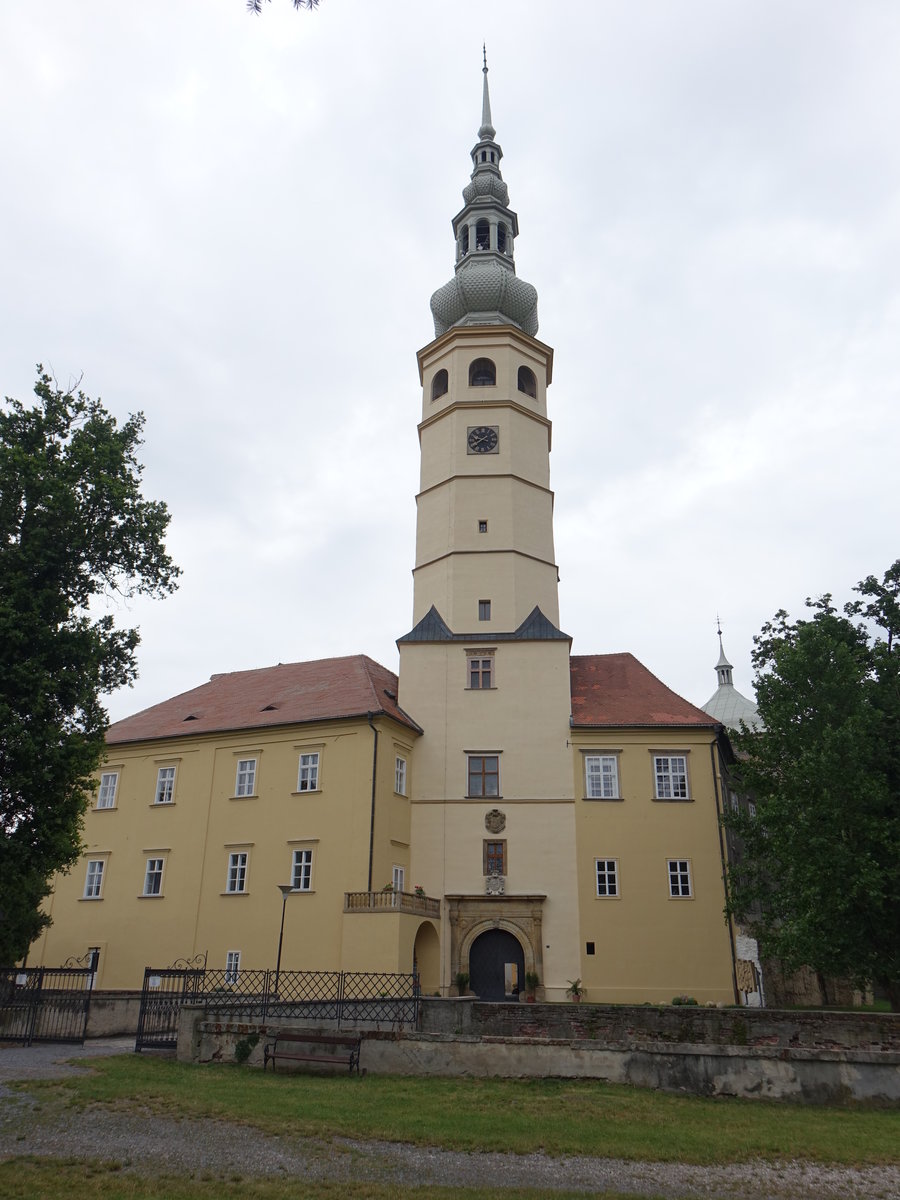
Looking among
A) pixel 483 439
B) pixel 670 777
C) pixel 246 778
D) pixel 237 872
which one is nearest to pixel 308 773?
pixel 246 778

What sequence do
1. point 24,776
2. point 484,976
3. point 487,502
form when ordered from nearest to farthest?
point 24,776 → point 484,976 → point 487,502

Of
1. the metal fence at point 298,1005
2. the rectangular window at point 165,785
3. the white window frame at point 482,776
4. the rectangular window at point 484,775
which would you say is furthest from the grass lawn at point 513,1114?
the rectangular window at point 165,785

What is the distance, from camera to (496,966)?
90.6 feet

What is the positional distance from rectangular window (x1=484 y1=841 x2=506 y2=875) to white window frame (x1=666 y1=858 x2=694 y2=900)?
4.94 meters

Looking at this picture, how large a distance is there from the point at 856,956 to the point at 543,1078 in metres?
10.5

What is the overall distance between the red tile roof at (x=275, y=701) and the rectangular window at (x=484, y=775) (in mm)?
2182

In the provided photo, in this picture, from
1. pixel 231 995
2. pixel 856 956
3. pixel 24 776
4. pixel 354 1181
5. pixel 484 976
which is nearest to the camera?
pixel 354 1181

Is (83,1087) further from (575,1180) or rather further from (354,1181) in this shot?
(575,1180)

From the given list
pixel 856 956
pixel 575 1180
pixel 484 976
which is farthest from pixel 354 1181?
pixel 484 976

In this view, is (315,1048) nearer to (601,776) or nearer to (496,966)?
(496,966)

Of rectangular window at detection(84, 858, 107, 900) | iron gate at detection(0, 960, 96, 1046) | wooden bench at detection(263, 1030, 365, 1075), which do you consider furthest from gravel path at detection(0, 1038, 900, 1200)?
rectangular window at detection(84, 858, 107, 900)

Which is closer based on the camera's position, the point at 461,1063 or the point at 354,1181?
the point at 354,1181

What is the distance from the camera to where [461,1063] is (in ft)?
44.9

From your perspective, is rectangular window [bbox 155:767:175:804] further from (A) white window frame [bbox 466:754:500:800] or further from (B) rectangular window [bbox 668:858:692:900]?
(B) rectangular window [bbox 668:858:692:900]
